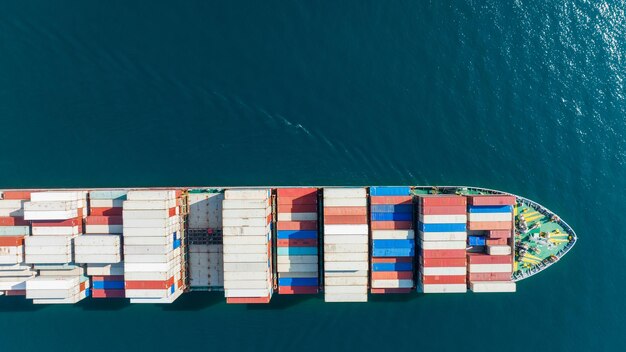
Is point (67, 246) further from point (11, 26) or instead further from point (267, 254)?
point (11, 26)

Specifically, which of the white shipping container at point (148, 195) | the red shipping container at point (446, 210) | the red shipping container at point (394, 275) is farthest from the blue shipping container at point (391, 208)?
the white shipping container at point (148, 195)

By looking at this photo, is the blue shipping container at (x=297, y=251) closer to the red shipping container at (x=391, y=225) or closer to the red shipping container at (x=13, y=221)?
the red shipping container at (x=391, y=225)

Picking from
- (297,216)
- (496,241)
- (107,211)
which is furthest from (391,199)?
(107,211)

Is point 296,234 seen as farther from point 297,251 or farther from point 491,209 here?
point 491,209

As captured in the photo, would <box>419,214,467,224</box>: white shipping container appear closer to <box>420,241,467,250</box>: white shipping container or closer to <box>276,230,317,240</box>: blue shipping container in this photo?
<box>420,241,467,250</box>: white shipping container

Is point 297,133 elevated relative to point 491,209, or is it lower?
elevated

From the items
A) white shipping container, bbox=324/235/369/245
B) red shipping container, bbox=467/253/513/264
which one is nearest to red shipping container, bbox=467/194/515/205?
red shipping container, bbox=467/253/513/264
